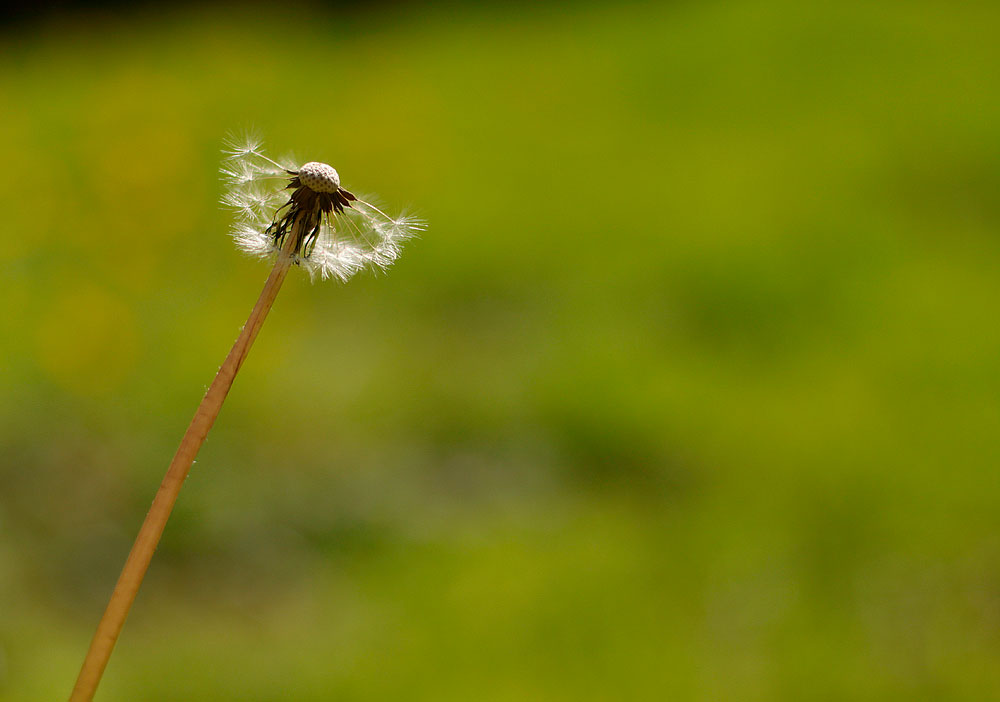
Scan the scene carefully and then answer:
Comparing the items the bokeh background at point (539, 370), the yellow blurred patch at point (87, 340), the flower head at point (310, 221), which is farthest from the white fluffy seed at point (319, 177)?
the yellow blurred patch at point (87, 340)

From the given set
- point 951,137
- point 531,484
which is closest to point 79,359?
point 531,484

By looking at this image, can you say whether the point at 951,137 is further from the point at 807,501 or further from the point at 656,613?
the point at 656,613

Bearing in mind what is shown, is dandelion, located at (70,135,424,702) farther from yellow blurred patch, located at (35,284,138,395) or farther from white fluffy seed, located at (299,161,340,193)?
yellow blurred patch, located at (35,284,138,395)

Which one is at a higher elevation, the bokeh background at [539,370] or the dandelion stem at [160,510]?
the bokeh background at [539,370]

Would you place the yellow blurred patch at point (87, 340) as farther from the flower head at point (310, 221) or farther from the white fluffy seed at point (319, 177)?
A: the white fluffy seed at point (319, 177)

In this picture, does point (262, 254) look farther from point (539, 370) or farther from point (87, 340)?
point (87, 340)

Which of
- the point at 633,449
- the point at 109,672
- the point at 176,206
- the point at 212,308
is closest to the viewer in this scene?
the point at 109,672
